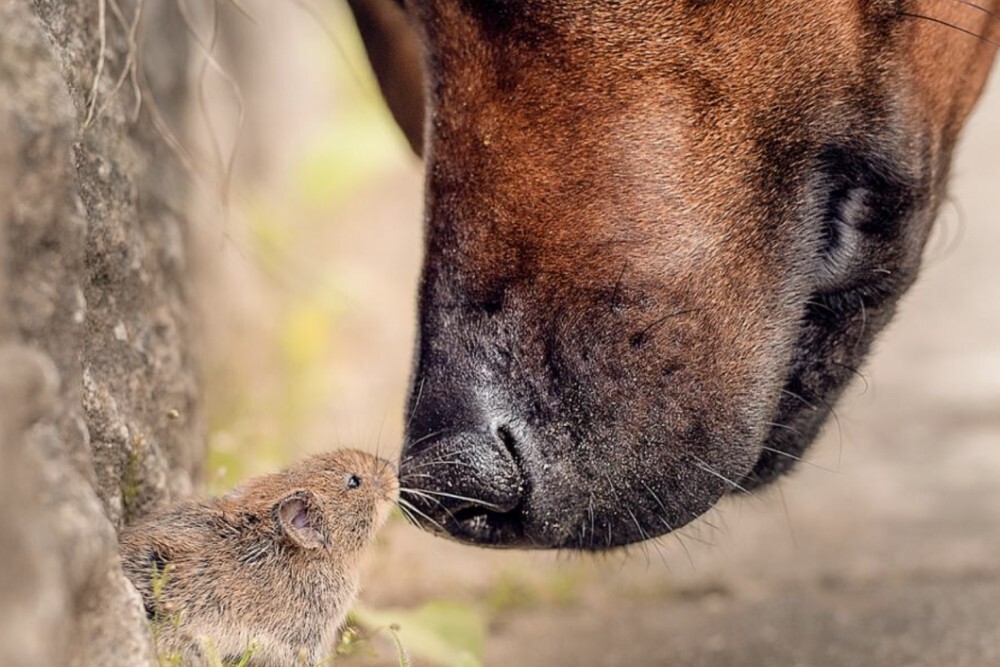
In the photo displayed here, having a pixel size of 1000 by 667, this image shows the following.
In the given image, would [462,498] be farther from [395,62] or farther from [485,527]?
[395,62]

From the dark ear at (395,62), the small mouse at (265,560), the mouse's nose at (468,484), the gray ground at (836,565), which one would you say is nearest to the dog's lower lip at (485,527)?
the mouse's nose at (468,484)

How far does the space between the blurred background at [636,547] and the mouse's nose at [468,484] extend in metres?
0.25

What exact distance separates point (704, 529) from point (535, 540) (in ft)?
5.89

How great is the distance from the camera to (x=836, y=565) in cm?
372

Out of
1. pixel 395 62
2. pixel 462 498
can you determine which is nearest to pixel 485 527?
pixel 462 498

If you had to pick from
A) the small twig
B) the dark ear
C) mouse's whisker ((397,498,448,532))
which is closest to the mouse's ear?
mouse's whisker ((397,498,448,532))

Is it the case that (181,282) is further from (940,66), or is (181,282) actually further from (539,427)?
(940,66)

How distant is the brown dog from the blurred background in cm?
35

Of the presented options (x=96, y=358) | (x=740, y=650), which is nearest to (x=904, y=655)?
(x=740, y=650)

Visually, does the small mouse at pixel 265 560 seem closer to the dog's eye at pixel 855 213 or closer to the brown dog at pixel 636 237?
the brown dog at pixel 636 237

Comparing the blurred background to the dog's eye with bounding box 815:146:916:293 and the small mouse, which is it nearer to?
the small mouse

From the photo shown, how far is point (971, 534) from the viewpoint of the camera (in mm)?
3795

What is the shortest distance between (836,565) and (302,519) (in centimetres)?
199

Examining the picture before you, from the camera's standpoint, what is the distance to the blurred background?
118 inches
